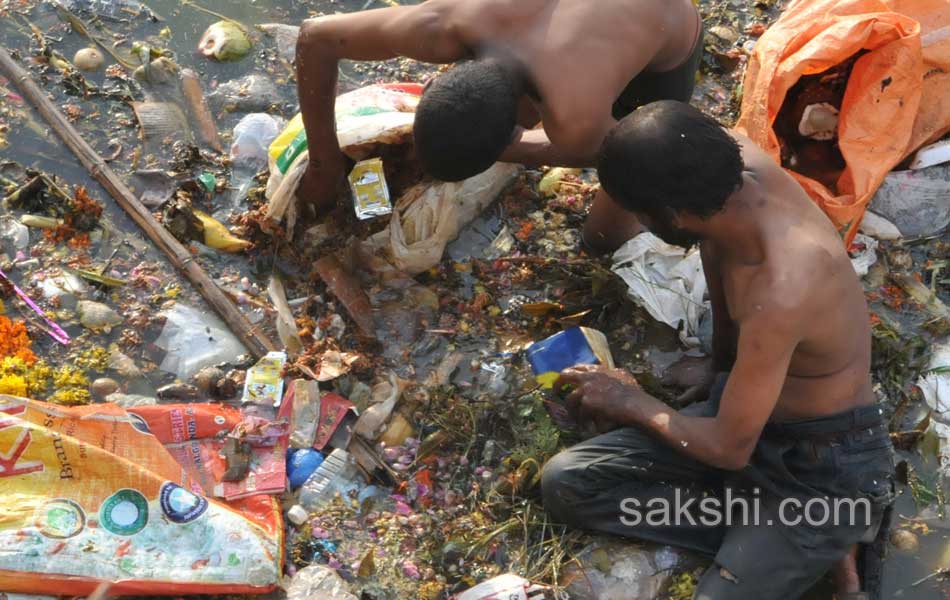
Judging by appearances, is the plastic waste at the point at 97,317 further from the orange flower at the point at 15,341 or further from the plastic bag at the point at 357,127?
the plastic bag at the point at 357,127

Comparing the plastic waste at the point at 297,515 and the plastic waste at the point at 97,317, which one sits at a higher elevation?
the plastic waste at the point at 97,317

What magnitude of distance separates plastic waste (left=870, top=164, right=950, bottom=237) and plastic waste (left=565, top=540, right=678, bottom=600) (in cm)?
185

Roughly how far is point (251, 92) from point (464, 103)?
1.79m

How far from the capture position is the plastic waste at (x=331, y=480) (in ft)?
9.84

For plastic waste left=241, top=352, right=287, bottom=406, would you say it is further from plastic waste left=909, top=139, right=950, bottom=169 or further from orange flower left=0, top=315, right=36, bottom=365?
plastic waste left=909, top=139, right=950, bottom=169

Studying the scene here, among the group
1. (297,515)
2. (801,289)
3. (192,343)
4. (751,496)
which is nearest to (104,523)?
(297,515)

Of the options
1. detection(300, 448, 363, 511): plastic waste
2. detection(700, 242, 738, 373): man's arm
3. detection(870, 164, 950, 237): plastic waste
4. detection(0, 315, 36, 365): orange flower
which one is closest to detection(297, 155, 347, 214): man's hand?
detection(300, 448, 363, 511): plastic waste

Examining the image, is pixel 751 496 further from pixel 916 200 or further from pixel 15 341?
pixel 15 341

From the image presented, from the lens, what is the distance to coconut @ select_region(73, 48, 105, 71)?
414cm

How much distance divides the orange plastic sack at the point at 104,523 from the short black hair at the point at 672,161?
1501 mm

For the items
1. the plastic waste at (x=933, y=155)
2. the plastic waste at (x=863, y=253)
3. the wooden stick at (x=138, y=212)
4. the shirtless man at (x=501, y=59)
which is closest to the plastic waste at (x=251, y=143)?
the wooden stick at (x=138, y=212)

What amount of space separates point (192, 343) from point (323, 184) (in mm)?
755

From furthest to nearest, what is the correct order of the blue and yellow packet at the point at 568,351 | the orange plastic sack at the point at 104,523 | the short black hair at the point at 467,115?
the blue and yellow packet at the point at 568,351 → the short black hair at the point at 467,115 → the orange plastic sack at the point at 104,523

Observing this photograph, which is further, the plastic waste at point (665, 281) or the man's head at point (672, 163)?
the plastic waste at point (665, 281)
